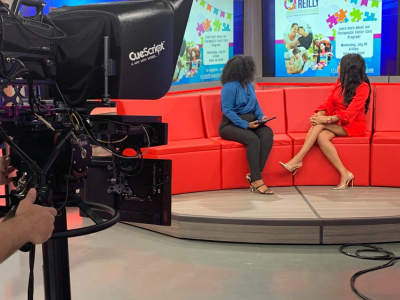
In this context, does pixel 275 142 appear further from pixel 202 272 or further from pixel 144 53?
pixel 144 53

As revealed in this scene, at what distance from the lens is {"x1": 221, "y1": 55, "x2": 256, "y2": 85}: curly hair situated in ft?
16.7

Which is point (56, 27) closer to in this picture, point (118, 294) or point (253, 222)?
point (118, 294)

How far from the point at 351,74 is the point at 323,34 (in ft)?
6.64

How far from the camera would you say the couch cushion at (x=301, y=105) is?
18.1 feet

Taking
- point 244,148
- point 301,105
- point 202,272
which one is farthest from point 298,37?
point 202,272

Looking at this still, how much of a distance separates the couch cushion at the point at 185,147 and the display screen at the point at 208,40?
151cm

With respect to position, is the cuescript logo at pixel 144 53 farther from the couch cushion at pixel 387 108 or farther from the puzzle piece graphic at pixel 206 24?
the puzzle piece graphic at pixel 206 24

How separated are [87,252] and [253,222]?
1279 millimetres

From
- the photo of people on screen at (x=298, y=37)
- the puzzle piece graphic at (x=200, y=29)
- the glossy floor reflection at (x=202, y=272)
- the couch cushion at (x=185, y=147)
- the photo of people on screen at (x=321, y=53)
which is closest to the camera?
the glossy floor reflection at (x=202, y=272)

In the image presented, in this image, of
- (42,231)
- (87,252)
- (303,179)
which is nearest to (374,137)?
(303,179)

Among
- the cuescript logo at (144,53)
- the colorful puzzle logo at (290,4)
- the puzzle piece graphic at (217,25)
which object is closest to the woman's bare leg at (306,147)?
the puzzle piece graphic at (217,25)

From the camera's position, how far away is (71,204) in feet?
6.30

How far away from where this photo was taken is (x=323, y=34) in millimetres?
6945

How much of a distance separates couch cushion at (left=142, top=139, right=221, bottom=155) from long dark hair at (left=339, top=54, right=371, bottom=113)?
4.59ft
